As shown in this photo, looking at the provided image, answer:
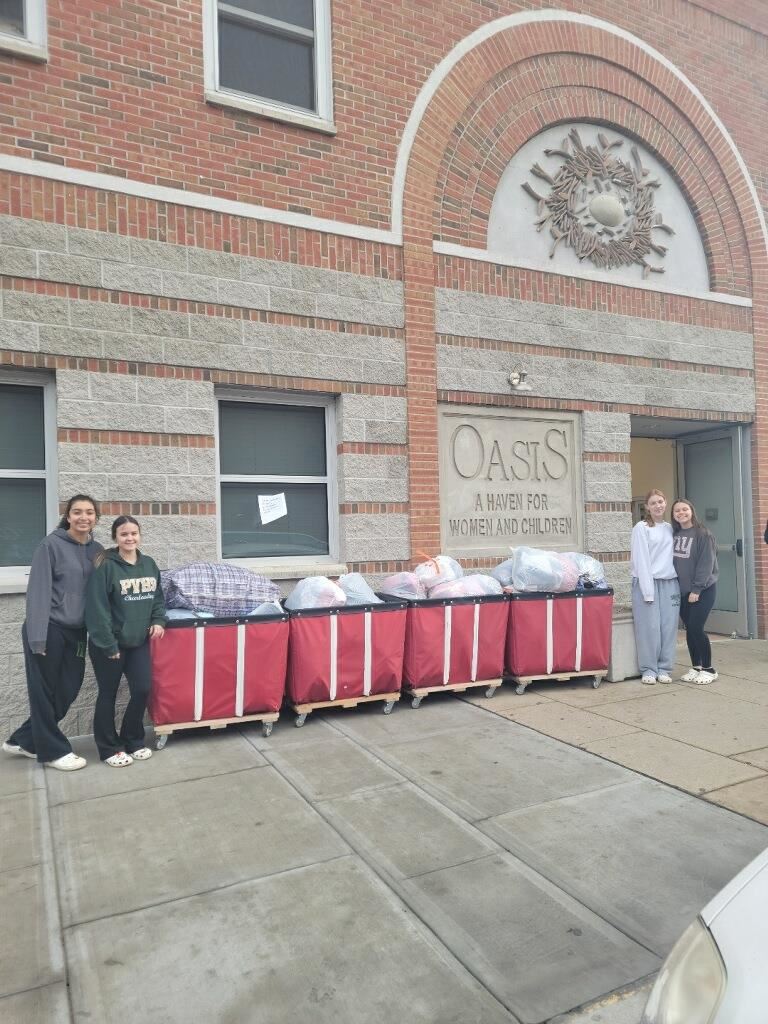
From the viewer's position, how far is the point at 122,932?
320cm

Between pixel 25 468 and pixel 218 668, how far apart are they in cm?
244

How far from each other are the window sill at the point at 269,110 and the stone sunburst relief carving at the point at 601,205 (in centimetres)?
266

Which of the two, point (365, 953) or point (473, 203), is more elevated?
point (473, 203)

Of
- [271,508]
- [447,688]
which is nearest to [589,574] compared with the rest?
[447,688]

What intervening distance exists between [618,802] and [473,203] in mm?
6567

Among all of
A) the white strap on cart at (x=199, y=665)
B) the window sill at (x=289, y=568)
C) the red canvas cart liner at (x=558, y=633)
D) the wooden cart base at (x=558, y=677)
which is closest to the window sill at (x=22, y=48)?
the window sill at (x=289, y=568)

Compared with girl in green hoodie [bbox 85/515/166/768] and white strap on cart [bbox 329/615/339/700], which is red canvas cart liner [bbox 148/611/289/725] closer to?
girl in green hoodie [bbox 85/515/166/768]

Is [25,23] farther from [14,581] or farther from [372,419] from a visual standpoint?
[14,581]

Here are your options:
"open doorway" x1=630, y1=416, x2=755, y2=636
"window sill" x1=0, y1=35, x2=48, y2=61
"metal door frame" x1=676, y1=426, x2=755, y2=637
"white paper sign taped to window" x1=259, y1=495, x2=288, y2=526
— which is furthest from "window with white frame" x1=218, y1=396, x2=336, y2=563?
"metal door frame" x1=676, y1=426, x2=755, y2=637

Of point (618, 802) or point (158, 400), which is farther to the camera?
point (158, 400)

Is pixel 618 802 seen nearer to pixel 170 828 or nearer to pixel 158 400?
pixel 170 828

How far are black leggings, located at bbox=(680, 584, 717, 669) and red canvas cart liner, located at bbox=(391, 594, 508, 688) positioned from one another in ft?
6.35

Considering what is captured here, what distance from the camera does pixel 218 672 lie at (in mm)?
5820

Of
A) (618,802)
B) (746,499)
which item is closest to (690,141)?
(746,499)
